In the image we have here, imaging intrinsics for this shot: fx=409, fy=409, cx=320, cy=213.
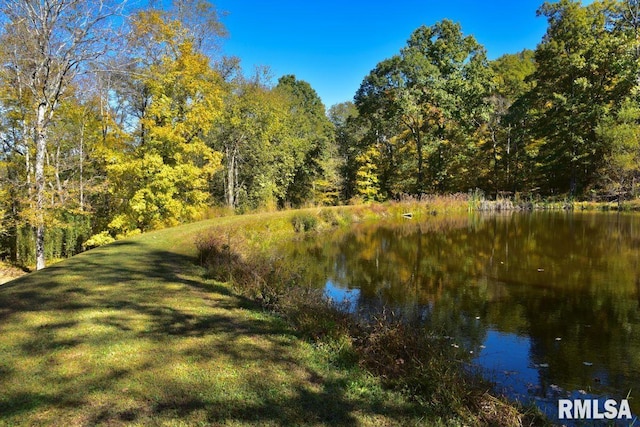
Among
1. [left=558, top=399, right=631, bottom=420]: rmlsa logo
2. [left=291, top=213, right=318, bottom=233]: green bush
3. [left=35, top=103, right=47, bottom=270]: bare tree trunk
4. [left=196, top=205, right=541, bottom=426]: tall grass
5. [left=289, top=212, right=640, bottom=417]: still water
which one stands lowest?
[left=558, top=399, right=631, bottom=420]: rmlsa logo

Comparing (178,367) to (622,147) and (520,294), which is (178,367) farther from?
(622,147)

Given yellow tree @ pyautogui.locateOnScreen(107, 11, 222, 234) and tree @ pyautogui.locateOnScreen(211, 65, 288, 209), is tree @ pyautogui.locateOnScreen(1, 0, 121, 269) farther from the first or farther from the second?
tree @ pyautogui.locateOnScreen(211, 65, 288, 209)

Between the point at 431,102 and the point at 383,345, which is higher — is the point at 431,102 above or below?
above

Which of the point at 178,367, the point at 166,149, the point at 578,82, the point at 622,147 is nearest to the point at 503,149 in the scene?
the point at 578,82

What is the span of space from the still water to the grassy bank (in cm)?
154

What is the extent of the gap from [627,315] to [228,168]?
19861 millimetres

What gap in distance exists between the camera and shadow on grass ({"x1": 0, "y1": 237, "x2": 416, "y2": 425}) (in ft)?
10.1

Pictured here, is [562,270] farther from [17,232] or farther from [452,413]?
[17,232]

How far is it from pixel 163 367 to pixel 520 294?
678cm

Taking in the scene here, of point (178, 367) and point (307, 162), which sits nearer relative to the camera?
point (178, 367)

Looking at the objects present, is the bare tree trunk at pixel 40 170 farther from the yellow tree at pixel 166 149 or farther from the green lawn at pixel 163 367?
the green lawn at pixel 163 367

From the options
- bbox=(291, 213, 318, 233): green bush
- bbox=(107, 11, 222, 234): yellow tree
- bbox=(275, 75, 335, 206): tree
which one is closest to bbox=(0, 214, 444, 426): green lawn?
bbox=(107, 11, 222, 234): yellow tree

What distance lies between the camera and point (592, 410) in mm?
3918

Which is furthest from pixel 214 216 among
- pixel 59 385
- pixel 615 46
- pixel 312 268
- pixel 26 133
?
pixel 615 46
